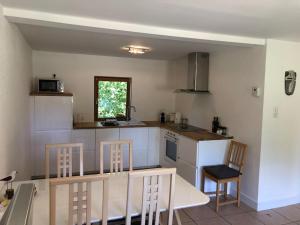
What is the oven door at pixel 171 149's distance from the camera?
13.8ft

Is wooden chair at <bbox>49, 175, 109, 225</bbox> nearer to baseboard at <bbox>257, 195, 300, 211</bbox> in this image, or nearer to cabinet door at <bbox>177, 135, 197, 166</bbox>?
cabinet door at <bbox>177, 135, 197, 166</bbox>

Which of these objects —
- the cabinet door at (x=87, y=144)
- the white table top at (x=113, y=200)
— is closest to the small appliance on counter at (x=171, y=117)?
the cabinet door at (x=87, y=144)

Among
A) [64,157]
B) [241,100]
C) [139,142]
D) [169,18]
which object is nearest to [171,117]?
[139,142]

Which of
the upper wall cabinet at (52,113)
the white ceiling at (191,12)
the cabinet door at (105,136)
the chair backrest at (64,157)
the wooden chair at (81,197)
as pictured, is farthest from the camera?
the cabinet door at (105,136)

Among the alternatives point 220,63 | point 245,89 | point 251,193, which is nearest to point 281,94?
point 245,89

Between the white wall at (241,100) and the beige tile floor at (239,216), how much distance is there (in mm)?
205

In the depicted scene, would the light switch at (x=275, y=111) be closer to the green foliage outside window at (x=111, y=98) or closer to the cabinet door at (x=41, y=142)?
the green foliage outside window at (x=111, y=98)

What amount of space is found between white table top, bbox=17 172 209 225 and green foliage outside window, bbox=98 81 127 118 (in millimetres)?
2862

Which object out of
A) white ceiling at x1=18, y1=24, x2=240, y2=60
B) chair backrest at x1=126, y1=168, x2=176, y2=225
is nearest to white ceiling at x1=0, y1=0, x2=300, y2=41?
white ceiling at x1=18, y1=24, x2=240, y2=60

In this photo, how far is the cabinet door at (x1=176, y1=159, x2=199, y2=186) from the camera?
143 inches

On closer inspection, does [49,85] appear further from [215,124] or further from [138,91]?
[215,124]

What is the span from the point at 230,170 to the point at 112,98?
271cm

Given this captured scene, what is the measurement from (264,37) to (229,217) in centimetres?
219

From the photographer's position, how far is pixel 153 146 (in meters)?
4.84
